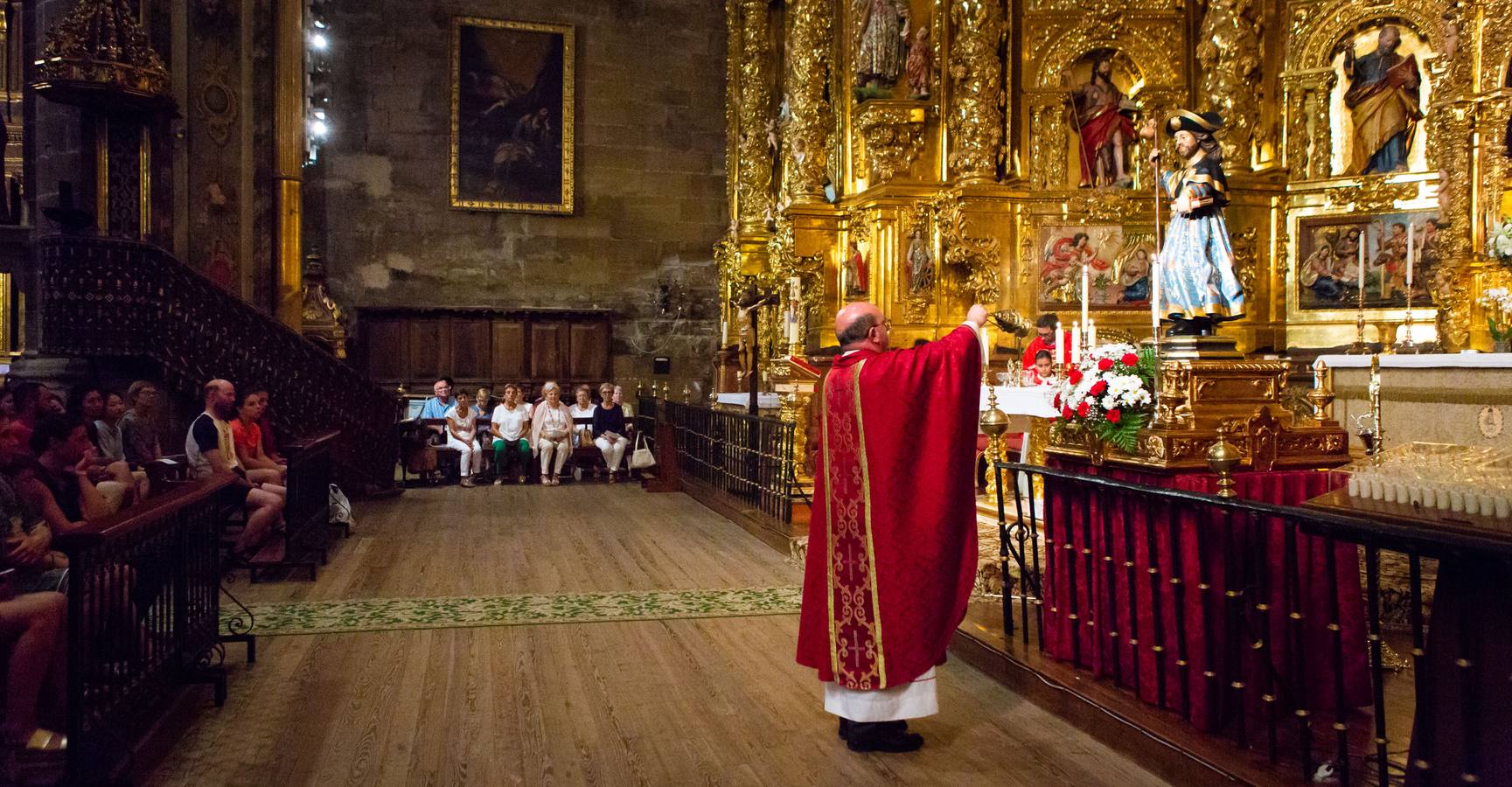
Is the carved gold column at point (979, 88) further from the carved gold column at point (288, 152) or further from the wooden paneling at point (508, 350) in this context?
the wooden paneling at point (508, 350)

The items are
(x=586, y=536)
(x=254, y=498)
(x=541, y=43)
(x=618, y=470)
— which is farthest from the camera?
(x=541, y=43)

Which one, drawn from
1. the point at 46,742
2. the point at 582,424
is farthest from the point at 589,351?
the point at 46,742

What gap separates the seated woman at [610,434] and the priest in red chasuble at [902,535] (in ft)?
32.9

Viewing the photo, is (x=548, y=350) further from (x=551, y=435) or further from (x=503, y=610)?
(x=503, y=610)

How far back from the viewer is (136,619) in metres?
4.16

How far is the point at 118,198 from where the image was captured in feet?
31.2

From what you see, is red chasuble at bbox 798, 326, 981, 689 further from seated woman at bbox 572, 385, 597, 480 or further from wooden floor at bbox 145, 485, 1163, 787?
seated woman at bbox 572, 385, 597, 480

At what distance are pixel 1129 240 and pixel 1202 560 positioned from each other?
29.4ft

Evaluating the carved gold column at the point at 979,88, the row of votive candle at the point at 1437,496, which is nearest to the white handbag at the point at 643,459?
the carved gold column at the point at 979,88

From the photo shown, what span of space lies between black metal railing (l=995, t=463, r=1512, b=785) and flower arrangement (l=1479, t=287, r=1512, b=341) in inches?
167

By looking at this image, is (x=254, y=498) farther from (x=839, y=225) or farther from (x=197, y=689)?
(x=839, y=225)

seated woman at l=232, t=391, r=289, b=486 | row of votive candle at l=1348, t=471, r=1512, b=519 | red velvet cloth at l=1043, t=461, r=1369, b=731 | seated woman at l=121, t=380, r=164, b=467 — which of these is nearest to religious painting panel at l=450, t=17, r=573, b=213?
seated woman at l=232, t=391, r=289, b=486

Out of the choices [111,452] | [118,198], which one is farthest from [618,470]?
[111,452]

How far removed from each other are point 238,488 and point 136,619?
321cm
